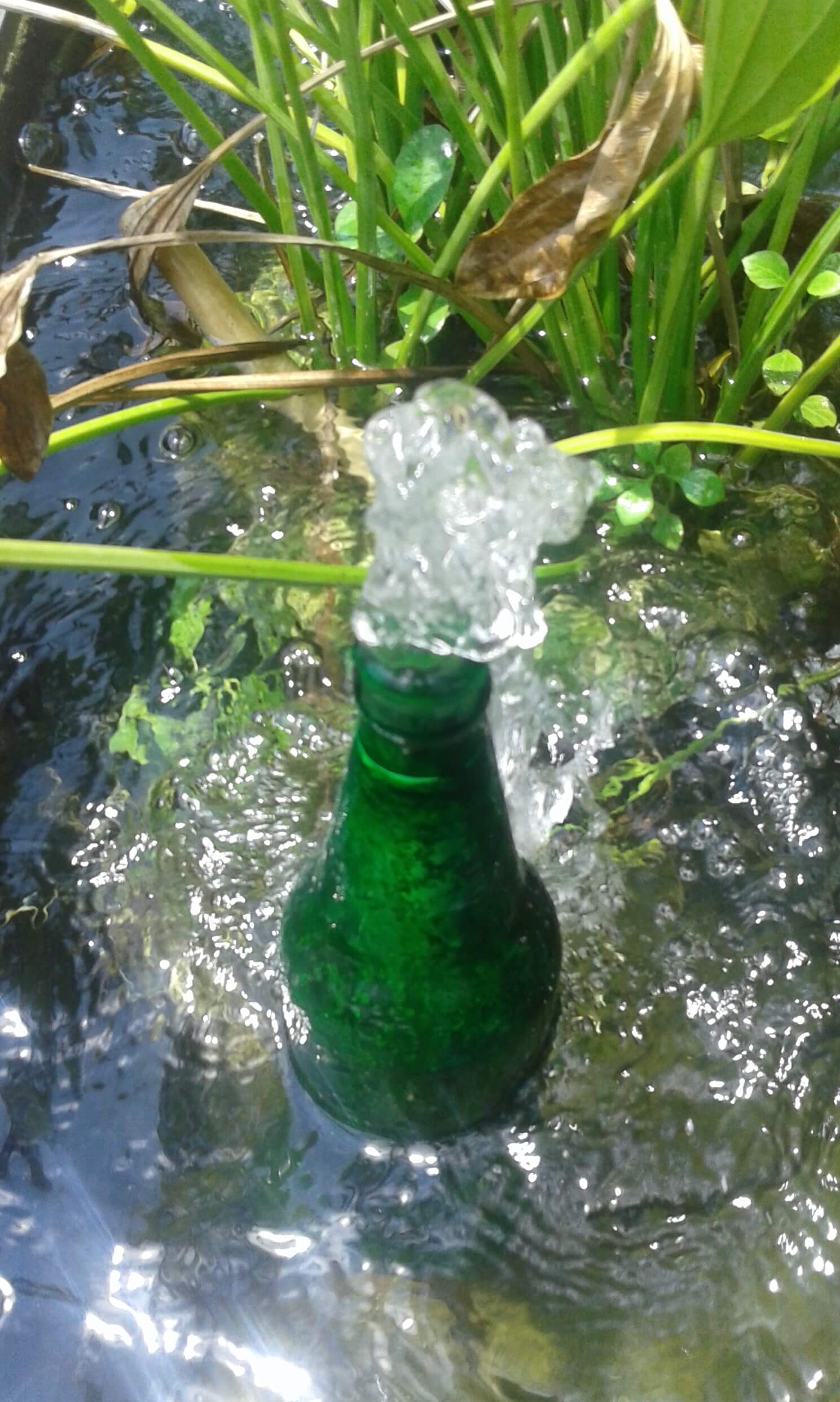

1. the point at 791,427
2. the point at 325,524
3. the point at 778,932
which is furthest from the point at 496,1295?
the point at 791,427

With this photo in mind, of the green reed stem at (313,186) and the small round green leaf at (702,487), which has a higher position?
the green reed stem at (313,186)

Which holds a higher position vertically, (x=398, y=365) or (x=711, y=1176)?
(x=398, y=365)

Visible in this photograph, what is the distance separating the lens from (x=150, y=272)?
1.01 m

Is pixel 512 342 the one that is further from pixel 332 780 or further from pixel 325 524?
pixel 332 780

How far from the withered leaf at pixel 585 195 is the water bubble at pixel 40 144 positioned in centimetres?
68

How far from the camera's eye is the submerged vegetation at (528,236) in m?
0.56

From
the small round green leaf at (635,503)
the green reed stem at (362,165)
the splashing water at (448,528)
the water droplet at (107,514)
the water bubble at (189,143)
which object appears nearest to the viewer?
the splashing water at (448,528)

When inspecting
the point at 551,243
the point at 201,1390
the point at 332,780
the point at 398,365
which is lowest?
the point at 201,1390

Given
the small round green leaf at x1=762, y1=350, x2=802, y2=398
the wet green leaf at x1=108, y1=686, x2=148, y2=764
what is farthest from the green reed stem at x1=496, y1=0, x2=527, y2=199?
the wet green leaf at x1=108, y1=686, x2=148, y2=764

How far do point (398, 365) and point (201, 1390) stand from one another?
Answer: 667 millimetres

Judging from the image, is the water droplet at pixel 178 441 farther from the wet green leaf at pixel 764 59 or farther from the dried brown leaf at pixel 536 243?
the wet green leaf at pixel 764 59

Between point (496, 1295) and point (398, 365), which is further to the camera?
point (398, 365)

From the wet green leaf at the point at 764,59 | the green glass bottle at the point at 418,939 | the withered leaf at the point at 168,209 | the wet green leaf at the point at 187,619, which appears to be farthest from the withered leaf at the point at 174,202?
the green glass bottle at the point at 418,939

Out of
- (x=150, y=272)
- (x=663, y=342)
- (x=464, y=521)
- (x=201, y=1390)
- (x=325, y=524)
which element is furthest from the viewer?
(x=150, y=272)
